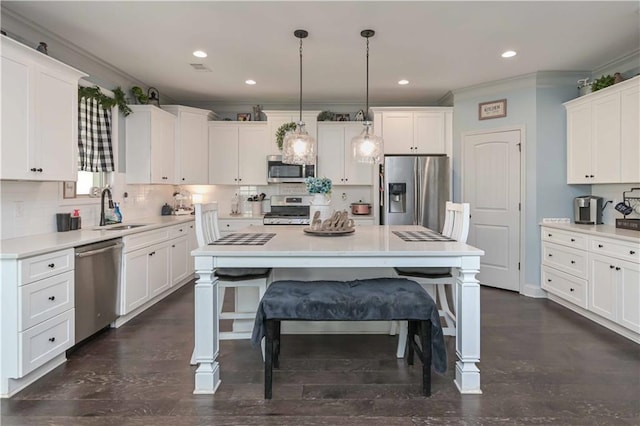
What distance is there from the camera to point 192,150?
5.11 meters

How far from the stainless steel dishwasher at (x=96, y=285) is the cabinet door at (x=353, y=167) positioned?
3175 mm

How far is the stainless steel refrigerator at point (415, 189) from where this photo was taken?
15.7 ft

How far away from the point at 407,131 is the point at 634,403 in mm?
3763

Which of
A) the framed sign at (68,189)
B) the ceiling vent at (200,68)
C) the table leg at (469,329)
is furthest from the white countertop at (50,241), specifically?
the table leg at (469,329)

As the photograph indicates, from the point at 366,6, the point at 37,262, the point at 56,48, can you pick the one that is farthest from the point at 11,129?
the point at 366,6

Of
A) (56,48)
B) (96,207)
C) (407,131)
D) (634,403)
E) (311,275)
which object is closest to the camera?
(634,403)

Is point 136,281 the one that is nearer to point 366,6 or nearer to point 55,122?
point 55,122

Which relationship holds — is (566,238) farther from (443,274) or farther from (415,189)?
(443,274)

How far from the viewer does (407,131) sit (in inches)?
200

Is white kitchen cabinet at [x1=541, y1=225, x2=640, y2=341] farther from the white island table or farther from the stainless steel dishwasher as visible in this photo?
the stainless steel dishwasher

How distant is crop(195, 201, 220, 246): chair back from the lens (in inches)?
106

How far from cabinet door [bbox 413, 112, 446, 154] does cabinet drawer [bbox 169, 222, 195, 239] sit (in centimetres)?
316

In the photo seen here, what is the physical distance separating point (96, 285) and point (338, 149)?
11.5 ft

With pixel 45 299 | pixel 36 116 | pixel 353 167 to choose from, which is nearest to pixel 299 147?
pixel 36 116
